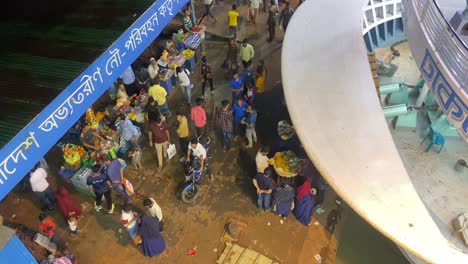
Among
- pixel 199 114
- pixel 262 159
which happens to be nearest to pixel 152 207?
pixel 262 159

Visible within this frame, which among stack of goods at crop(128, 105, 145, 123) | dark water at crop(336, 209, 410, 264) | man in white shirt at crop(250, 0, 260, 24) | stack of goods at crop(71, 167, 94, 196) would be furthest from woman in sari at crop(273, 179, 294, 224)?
man in white shirt at crop(250, 0, 260, 24)

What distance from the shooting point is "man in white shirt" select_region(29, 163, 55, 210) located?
330 inches

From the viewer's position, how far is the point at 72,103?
784cm

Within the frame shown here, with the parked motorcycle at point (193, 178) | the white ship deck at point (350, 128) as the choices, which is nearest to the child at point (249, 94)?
the white ship deck at point (350, 128)

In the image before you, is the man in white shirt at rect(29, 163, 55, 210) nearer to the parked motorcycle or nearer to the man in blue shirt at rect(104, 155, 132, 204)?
the man in blue shirt at rect(104, 155, 132, 204)

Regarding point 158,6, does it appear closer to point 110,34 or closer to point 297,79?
Result: point 110,34

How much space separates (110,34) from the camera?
921cm

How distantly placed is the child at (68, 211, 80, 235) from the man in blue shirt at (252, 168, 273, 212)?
12.8 feet

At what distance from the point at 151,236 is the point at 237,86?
4.49 m

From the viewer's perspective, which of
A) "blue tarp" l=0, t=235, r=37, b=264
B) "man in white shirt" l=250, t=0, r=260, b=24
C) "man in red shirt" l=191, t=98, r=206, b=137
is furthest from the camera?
"man in white shirt" l=250, t=0, r=260, b=24

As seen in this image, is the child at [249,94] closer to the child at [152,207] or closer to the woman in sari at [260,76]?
the woman in sari at [260,76]

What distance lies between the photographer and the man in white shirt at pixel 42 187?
27.5ft

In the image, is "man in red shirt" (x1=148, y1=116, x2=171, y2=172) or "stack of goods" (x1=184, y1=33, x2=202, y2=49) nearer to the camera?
"man in red shirt" (x1=148, y1=116, x2=171, y2=172)

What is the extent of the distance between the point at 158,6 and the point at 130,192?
4748mm
